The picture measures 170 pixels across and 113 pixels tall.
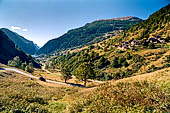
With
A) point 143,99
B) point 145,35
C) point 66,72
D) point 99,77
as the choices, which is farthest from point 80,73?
point 145,35

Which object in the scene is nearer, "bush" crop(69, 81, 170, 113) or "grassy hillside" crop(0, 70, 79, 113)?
"bush" crop(69, 81, 170, 113)

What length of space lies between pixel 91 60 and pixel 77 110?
10992 cm

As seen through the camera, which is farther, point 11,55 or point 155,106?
point 11,55

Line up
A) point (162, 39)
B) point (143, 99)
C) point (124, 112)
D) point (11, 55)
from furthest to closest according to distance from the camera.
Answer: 1. point (11, 55)
2. point (162, 39)
3. point (143, 99)
4. point (124, 112)

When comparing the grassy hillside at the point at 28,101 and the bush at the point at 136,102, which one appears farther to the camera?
the grassy hillside at the point at 28,101

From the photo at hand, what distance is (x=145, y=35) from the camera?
113562mm

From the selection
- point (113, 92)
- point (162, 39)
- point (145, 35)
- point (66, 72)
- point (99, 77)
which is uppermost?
point (145, 35)

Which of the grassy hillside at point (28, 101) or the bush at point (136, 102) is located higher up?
the bush at point (136, 102)

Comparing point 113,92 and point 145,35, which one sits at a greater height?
point 145,35

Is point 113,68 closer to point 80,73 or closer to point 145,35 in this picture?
point 80,73

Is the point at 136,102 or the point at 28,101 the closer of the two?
the point at 136,102

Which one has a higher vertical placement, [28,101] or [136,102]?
[136,102]

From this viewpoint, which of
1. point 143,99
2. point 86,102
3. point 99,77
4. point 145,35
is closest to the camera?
point 143,99

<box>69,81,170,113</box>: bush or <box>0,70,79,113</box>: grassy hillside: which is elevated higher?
<box>69,81,170,113</box>: bush
